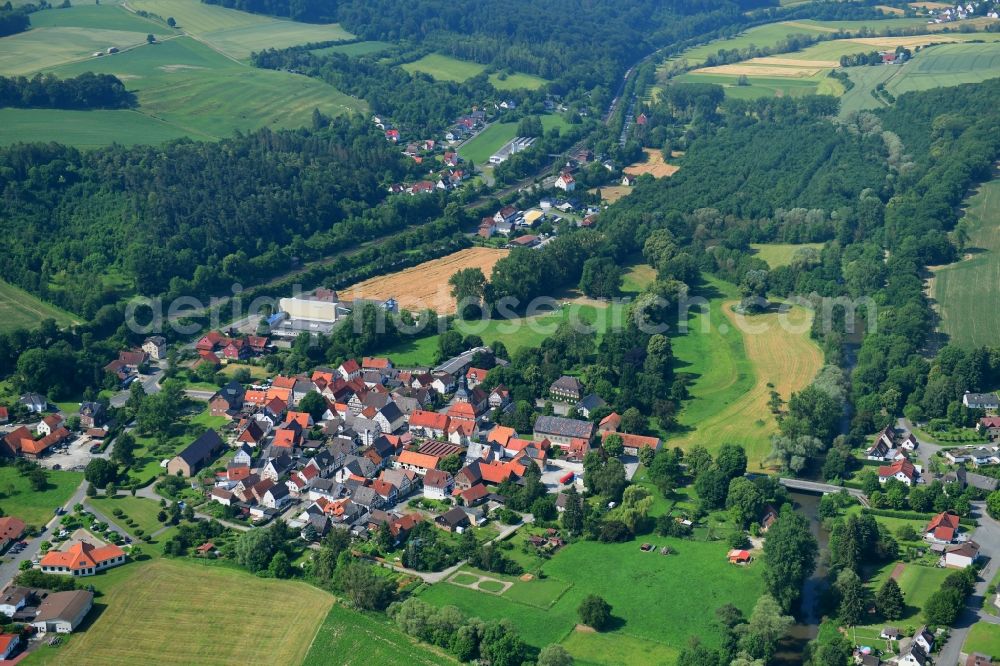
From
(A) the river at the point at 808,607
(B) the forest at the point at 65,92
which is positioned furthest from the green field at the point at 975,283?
(B) the forest at the point at 65,92

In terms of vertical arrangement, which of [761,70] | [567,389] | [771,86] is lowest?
[567,389]

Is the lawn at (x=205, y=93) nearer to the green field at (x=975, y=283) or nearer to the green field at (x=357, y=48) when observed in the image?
the green field at (x=357, y=48)

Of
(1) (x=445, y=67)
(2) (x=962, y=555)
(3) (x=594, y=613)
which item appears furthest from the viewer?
(1) (x=445, y=67)

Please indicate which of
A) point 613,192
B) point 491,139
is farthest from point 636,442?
point 491,139

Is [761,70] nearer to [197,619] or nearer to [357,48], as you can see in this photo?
[357,48]

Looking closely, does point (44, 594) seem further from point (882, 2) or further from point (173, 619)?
point (882, 2)

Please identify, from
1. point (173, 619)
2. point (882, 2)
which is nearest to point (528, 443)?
point (173, 619)
